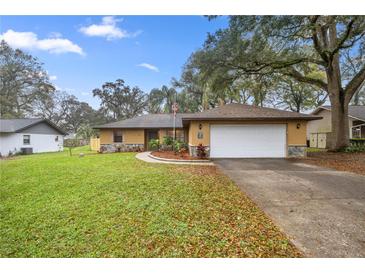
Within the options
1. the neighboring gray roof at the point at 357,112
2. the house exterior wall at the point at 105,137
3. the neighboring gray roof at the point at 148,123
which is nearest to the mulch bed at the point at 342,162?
the neighboring gray roof at the point at 148,123

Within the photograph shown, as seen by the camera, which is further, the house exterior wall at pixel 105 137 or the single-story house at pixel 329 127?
the single-story house at pixel 329 127

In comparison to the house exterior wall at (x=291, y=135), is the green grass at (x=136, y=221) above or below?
below

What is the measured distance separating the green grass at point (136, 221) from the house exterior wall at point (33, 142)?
14.9 meters

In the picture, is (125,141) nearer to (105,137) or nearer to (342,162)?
(105,137)

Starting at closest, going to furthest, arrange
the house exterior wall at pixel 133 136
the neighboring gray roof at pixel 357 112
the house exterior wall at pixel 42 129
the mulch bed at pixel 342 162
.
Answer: the mulch bed at pixel 342 162 → the house exterior wall at pixel 133 136 → the neighboring gray roof at pixel 357 112 → the house exterior wall at pixel 42 129

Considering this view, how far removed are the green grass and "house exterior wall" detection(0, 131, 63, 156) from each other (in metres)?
14.9

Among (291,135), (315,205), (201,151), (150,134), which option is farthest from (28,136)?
(315,205)

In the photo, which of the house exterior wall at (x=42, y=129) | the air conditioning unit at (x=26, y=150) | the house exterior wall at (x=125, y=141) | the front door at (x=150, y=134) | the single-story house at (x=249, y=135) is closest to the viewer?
the single-story house at (x=249, y=135)

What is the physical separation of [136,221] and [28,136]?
19.9m

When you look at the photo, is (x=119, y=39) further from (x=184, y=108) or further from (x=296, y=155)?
(x=184, y=108)

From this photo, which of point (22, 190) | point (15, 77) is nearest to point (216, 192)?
point (22, 190)

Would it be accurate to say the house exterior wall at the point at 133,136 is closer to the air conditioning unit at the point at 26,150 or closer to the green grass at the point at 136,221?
the air conditioning unit at the point at 26,150

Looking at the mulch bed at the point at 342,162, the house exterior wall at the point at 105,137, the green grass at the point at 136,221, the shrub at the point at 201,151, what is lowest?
the green grass at the point at 136,221

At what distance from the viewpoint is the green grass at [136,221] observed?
268 cm
